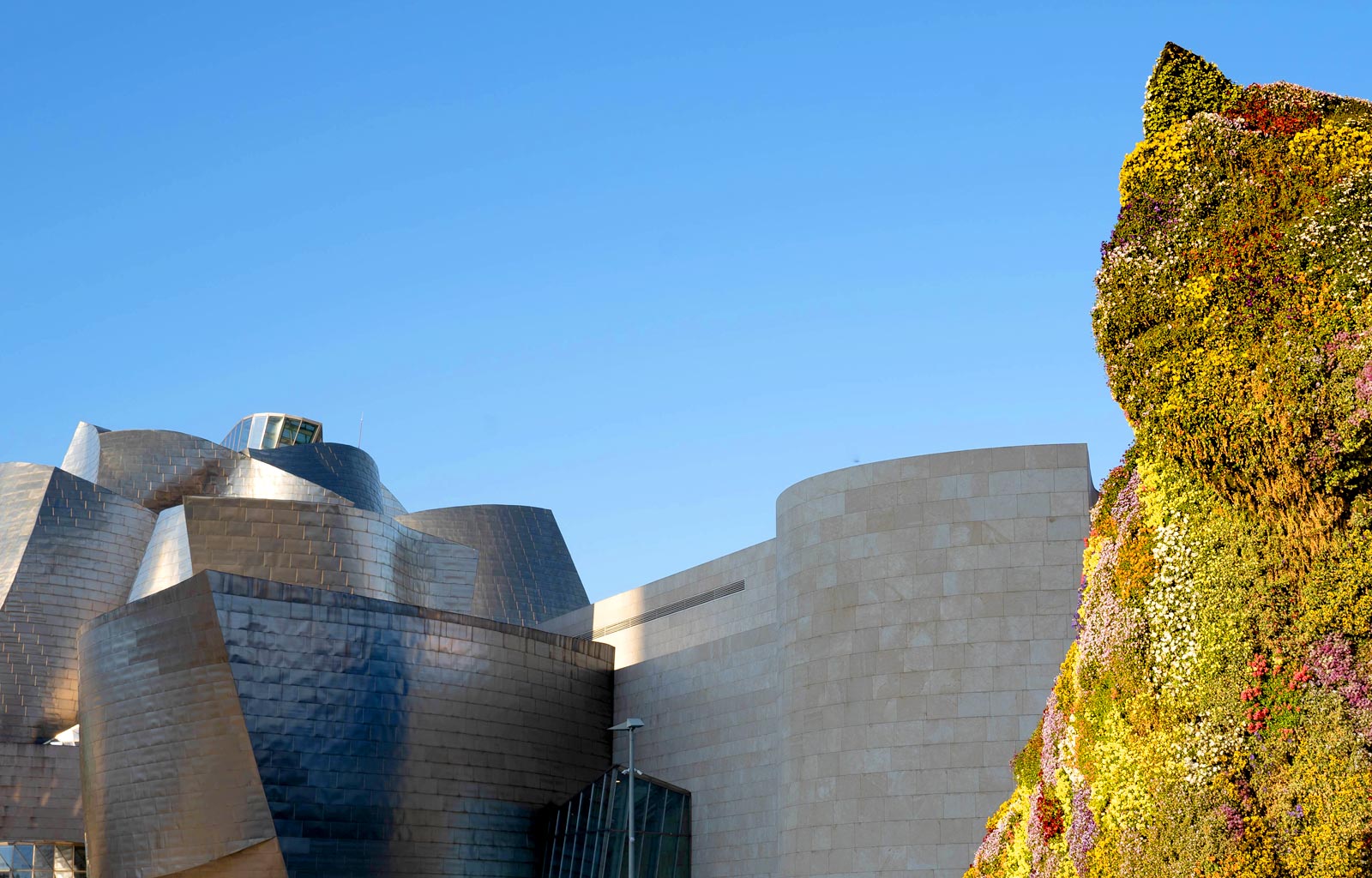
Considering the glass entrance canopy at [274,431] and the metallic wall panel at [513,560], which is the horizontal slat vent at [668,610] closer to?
the metallic wall panel at [513,560]

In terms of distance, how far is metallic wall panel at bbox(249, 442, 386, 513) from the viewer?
47.3 meters

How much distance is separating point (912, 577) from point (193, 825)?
16236 mm

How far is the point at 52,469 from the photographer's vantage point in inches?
1684

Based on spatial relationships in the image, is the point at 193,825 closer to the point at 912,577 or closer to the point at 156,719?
the point at 156,719

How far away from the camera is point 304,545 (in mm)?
37281

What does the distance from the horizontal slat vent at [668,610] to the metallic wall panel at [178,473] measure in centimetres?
1064

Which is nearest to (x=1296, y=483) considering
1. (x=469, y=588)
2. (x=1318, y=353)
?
(x=1318, y=353)

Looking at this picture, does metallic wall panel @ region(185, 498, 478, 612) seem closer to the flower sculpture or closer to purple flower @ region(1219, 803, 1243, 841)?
the flower sculpture

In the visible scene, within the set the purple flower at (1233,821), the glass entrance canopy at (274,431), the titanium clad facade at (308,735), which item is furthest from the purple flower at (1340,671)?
the glass entrance canopy at (274,431)

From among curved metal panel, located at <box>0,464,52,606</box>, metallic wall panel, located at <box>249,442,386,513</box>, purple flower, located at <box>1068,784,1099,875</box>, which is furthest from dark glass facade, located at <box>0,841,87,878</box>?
purple flower, located at <box>1068,784,1099,875</box>

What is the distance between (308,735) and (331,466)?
735 inches

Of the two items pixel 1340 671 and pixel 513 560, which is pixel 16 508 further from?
pixel 1340 671

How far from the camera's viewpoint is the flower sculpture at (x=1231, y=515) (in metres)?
9.60

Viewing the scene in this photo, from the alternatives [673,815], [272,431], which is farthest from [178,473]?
[673,815]
